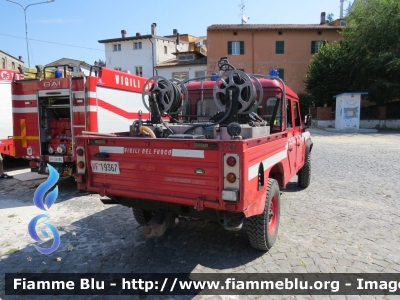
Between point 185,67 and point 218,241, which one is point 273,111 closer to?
point 218,241

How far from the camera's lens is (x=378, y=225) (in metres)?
4.66

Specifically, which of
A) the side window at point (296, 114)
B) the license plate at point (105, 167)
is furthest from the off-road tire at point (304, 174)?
the license plate at point (105, 167)

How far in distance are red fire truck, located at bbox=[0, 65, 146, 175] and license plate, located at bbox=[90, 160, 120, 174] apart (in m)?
3.13

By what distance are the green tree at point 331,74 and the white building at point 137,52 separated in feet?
64.7

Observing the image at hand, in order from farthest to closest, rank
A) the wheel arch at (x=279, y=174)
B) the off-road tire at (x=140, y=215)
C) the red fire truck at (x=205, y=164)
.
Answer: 1. the off-road tire at (x=140, y=215)
2. the wheel arch at (x=279, y=174)
3. the red fire truck at (x=205, y=164)

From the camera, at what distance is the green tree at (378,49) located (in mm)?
23766

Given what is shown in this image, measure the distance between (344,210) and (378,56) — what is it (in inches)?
948

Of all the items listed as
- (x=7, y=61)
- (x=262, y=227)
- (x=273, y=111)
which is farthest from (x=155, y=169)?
(x=7, y=61)

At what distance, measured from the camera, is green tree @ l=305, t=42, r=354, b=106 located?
26797mm

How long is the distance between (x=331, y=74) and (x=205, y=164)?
2730 cm

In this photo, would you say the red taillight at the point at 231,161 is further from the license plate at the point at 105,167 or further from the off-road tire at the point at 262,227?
the license plate at the point at 105,167

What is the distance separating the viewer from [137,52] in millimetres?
39750

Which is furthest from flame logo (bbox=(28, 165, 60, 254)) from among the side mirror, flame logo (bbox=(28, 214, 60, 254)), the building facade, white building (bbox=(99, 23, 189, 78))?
the building facade

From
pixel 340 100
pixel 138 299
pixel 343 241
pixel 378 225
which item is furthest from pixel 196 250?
pixel 340 100
